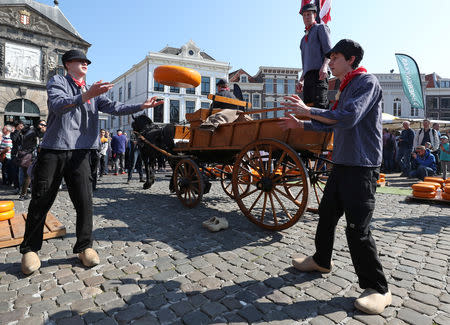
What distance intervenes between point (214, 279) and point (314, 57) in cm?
320

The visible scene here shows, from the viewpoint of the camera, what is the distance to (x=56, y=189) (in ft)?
8.54

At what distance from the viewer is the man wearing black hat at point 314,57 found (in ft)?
12.4

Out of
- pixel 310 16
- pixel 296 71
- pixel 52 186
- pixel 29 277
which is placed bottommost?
pixel 29 277

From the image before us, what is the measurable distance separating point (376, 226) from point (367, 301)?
2.35m

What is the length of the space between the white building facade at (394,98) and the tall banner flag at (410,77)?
27.5 metres

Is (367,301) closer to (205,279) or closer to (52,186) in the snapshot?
(205,279)

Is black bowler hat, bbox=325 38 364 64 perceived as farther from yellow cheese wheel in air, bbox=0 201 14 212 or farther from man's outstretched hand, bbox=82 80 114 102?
yellow cheese wheel in air, bbox=0 201 14 212

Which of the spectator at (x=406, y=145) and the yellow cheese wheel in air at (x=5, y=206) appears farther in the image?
the spectator at (x=406, y=145)

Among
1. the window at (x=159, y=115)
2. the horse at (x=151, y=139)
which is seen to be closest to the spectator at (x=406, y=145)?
the horse at (x=151, y=139)

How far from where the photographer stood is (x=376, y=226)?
12.8 ft

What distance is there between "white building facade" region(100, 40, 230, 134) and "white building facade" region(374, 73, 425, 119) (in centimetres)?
2196

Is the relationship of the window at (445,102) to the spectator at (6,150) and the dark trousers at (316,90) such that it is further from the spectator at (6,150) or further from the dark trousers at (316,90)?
the spectator at (6,150)

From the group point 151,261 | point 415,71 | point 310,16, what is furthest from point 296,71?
point 151,261

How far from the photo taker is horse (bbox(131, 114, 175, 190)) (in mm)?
6457
